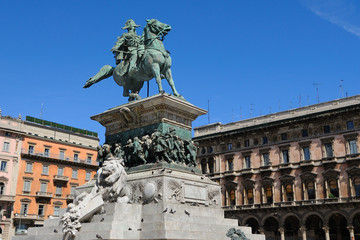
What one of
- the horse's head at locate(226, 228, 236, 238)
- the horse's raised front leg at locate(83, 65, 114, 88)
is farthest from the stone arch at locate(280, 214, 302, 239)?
the horse's head at locate(226, 228, 236, 238)

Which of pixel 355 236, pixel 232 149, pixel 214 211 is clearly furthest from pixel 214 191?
pixel 232 149

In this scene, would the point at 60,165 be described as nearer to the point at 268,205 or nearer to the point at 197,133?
the point at 197,133

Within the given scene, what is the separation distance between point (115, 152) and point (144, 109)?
191 cm

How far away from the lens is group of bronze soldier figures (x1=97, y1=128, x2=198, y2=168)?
1398cm

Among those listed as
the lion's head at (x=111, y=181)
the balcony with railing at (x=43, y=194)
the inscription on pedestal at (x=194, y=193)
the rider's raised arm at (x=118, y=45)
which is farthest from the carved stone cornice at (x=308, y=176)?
the lion's head at (x=111, y=181)

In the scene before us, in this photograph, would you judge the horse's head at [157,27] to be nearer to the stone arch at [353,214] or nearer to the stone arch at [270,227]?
the stone arch at [353,214]

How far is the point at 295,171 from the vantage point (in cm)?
4803

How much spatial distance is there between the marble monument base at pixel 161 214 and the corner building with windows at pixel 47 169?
3908cm


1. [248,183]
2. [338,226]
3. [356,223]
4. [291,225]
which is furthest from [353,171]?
[248,183]

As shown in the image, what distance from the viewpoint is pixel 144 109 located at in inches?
597

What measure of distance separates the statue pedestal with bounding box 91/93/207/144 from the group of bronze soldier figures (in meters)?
0.33

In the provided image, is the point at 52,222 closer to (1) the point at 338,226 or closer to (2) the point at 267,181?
(1) the point at 338,226

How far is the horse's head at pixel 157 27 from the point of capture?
654 inches

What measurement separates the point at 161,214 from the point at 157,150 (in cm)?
258
